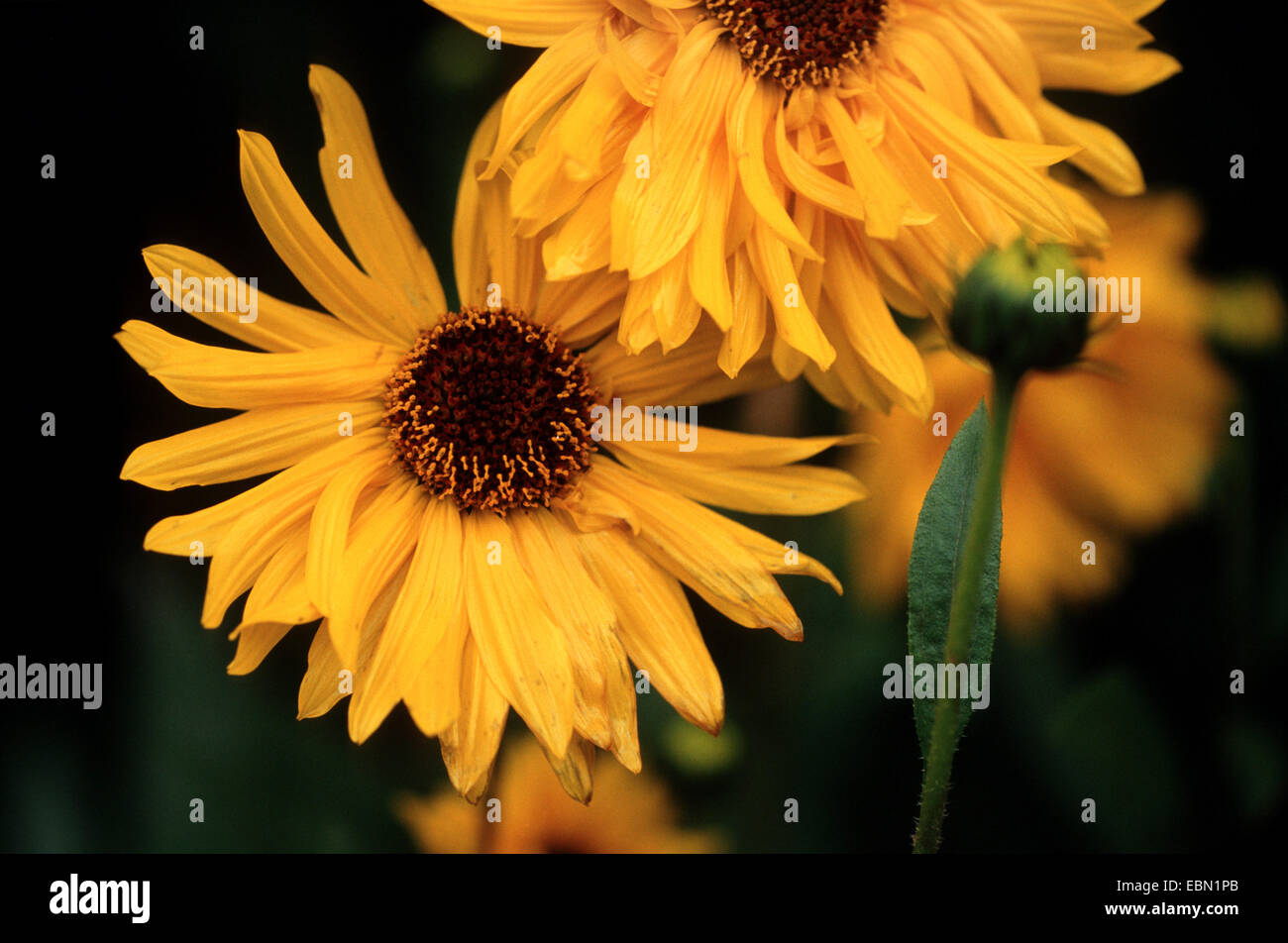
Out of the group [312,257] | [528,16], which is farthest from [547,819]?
[528,16]

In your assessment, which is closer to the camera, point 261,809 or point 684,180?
point 684,180

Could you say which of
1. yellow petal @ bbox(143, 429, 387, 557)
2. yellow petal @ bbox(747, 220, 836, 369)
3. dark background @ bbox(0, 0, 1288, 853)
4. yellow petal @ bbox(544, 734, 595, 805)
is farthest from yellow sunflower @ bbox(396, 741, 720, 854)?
yellow petal @ bbox(747, 220, 836, 369)

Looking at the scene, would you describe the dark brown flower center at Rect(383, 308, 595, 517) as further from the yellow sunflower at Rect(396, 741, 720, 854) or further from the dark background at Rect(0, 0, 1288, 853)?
the yellow sunflower at Rect(396, 741, 720, 854)

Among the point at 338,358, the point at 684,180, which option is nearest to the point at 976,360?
the point at 684,180
